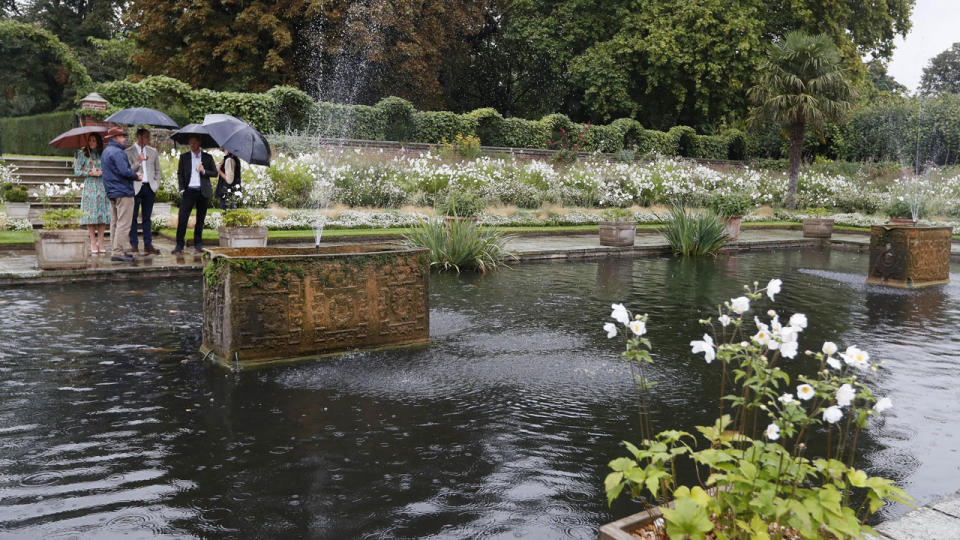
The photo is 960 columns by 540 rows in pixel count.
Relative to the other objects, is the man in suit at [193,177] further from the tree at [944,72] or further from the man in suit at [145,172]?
the tree at [944,72]

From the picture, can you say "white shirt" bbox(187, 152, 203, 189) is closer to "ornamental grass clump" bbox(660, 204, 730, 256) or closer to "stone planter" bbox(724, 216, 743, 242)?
"ornamental grass clump" bbox(660, 204, 730, 256)

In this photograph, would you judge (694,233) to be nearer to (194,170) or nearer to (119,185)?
(194,170)

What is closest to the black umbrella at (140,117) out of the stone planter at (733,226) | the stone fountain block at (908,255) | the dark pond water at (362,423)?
the dark pond water at (362,423)

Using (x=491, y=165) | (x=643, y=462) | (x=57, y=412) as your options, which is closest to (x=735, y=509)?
(x=643, y=462)

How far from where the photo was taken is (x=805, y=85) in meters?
25.3

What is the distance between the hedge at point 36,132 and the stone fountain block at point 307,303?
23803 millimetres

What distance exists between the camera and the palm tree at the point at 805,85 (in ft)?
81.6

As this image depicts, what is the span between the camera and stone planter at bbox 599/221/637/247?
14703 millimetres

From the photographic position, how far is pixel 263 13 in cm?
2688

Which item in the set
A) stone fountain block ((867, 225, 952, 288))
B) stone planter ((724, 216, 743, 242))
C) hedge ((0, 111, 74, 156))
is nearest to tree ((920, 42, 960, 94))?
stone planter ((724, 216, 743, 242))

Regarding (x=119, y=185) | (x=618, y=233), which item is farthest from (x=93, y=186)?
(x=618, y=233)

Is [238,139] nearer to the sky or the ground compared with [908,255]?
nearer to the sky

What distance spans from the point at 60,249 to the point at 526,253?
7289 mm

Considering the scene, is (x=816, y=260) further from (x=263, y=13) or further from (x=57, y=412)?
(x=263, y=13)
